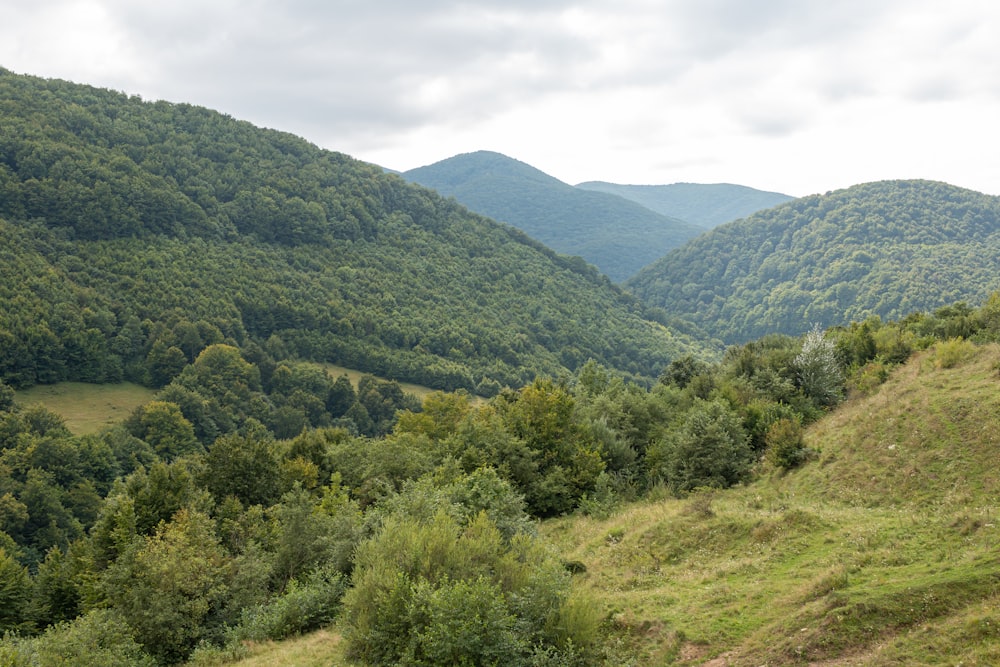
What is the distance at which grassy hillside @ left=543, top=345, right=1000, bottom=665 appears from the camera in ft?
35.9

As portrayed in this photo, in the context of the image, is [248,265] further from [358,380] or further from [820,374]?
[820,374]

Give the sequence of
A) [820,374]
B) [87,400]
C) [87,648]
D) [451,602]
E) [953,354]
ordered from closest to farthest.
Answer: [451,602], [87,648], [953,354], [820,374], [87,400]

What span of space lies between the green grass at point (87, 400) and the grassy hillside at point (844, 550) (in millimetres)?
74557

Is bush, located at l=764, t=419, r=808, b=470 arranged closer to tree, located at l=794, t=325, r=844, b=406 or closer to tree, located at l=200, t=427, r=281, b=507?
tree, located at l=794, t=325, r=844, b=406

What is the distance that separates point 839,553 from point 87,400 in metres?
94.2

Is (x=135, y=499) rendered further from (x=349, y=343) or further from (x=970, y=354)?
(x=349, y=343)

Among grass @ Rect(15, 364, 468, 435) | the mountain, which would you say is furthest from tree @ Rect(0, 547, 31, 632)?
the mountain

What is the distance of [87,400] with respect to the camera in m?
85.2

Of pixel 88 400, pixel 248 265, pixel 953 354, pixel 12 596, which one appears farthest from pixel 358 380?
pixel 953 354

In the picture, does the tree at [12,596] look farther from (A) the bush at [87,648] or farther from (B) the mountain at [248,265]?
(B) the mountain at [248,265]

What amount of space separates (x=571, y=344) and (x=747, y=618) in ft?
432

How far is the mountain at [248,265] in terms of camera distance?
3856 inches

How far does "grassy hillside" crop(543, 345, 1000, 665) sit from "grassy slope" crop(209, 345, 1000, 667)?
4cm

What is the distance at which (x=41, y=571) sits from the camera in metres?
31.0
